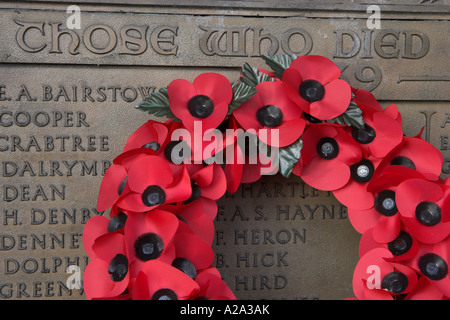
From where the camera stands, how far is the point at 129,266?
4.52 ft

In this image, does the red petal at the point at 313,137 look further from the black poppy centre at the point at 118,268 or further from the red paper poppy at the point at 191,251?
the black poppy centre at the point at 118,268

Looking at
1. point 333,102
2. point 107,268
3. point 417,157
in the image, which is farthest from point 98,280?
point 417,157

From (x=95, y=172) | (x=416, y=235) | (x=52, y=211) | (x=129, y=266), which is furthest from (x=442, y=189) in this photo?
(x=52, y=211)

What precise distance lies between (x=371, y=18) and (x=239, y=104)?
2.68 feet

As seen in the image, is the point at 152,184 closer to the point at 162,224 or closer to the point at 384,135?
the point at 162,224

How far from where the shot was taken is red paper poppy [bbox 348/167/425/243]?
4.90 ft

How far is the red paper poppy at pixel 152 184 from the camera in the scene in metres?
1.42

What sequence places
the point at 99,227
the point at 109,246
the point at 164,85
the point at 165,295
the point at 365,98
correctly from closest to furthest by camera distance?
the point at 165,295, the point at 109,246, the point at 99,227, the point at 365,98, the point at 164,85

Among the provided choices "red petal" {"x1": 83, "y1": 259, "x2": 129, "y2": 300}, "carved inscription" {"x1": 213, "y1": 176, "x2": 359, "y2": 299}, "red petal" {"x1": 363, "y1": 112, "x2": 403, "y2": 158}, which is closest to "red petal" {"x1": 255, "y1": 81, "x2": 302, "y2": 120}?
"red petal" {"x1": 363, "y1": 112, "x2": 403, "y2": 158}

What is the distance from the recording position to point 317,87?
5.01 feet

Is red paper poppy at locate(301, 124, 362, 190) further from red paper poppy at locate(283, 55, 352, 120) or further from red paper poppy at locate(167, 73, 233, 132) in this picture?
red paper poppy at locate(167, 73, 233, 132)

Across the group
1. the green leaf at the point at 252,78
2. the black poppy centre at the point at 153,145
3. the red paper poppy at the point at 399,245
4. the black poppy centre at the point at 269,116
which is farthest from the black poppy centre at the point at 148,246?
the red paper poppy at the point at 399,245

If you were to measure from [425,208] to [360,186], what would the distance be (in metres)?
0.25
